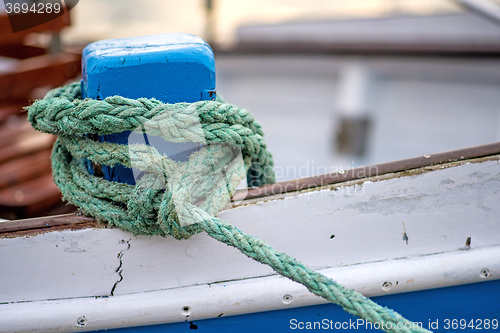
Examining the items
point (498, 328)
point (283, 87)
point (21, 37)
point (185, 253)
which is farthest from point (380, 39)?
point (185, 253)

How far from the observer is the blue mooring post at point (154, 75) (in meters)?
0.86

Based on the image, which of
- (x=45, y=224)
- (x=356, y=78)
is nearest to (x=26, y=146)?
(x=45, y=224)

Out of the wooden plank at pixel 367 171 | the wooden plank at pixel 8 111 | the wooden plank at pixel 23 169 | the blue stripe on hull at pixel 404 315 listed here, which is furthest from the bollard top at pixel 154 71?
the wooden plank at pixel 8 111

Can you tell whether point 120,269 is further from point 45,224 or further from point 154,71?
point 154,71

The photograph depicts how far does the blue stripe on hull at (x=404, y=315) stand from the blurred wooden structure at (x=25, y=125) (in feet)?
3.49

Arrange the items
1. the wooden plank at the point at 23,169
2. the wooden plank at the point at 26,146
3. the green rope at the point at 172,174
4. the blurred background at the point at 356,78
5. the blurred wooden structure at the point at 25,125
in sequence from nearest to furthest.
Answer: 1. the green rope at the point at 172,174
2. the blurred wooden structure at the point at 25,125
3. the wooden plank at the point at 23,169
4. the wooden plank at the point at 26,146
5. the blurred background at the point at 356,78

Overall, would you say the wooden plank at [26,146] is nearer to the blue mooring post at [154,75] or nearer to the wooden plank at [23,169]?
the wooden plank at [23,169]

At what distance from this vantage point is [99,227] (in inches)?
36.2

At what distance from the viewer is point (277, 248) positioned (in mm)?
992

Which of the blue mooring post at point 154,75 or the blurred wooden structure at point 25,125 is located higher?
the blue mooring post at point 154,75

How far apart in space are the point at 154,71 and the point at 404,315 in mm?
796

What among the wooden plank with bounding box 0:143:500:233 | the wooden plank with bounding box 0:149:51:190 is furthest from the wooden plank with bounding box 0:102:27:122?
the wooden plank with bounding box 0:143:500:233

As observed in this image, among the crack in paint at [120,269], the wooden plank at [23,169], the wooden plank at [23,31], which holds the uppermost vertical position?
the wooden plank at [23,31]

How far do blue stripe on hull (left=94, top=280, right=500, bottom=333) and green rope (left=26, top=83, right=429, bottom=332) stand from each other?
222 millimetres
